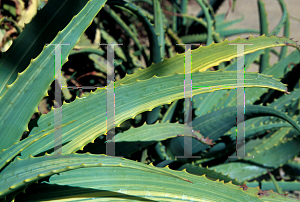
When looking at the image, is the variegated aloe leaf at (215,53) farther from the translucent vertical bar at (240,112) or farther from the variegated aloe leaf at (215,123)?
the variegated aloe leaf at (215,123)

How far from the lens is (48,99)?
0.94m

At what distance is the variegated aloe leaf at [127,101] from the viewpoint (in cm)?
42

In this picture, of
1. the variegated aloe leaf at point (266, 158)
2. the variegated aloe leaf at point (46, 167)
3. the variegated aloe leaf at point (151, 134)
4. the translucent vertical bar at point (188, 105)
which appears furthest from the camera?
the variegated aloe leaf at point (266, 158)

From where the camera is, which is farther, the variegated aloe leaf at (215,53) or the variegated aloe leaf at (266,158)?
the variegated aloe leaf at (266,158)

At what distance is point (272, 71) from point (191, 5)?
1.73 metres

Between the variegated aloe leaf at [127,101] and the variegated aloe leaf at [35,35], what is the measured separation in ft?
0.34

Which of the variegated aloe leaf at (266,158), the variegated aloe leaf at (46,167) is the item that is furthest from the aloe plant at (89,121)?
the variegated aloe leaf at (266,158)

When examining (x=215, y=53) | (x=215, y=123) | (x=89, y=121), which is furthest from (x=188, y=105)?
(x=89, y=121)

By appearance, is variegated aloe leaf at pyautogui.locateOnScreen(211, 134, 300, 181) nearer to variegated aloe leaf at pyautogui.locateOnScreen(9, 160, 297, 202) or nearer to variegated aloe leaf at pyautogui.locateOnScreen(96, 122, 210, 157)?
variegated aloe leaf at pyautogui.locateOnScreen(96, 122, 210, 157)

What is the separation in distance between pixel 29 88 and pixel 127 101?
0.50 ft

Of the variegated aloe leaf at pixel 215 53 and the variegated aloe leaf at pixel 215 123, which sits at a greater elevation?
the variegated aloe leaf at pixel 215 53

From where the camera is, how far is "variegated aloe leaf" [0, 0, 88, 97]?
1.53ft

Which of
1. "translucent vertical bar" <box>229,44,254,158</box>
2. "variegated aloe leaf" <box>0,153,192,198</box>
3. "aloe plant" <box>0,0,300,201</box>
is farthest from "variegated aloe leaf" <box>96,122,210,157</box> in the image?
"variegated aloe leaf" <box>0,153,192,198</box>

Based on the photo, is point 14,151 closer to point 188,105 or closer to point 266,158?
point 188,105
